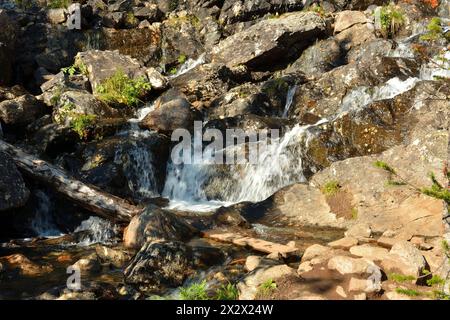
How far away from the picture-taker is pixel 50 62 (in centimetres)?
1995

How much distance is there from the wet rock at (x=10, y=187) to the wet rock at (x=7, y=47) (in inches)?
343


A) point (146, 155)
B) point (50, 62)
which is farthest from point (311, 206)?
point (50, 62)

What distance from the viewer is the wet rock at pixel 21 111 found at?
47.5 ft

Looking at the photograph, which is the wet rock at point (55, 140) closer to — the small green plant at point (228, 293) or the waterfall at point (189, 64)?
the waterfall at point (189, 64)

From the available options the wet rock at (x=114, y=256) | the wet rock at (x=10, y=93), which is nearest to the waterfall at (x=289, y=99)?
the wet rock at (x=114, y=256)

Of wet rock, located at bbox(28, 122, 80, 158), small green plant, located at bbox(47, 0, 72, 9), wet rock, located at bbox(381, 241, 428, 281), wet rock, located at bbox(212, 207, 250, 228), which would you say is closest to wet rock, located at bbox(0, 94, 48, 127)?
wet rock, located at bbox(28, 122, 80, 158)

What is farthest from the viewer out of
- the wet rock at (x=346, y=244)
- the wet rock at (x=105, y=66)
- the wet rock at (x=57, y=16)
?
the wet rock at (x=57, y=16)

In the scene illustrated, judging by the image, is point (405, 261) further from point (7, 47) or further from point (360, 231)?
point (7, 47)

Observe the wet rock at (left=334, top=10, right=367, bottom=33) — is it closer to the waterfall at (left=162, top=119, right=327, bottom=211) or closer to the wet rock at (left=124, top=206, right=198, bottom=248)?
the waterfall at (left=162, top=119, right=327, bottom=211)

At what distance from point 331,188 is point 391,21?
11.7 m

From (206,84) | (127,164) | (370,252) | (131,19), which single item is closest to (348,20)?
(206,84)

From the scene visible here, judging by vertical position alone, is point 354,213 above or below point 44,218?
above

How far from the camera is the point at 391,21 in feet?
61.4

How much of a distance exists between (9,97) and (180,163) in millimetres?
6998
